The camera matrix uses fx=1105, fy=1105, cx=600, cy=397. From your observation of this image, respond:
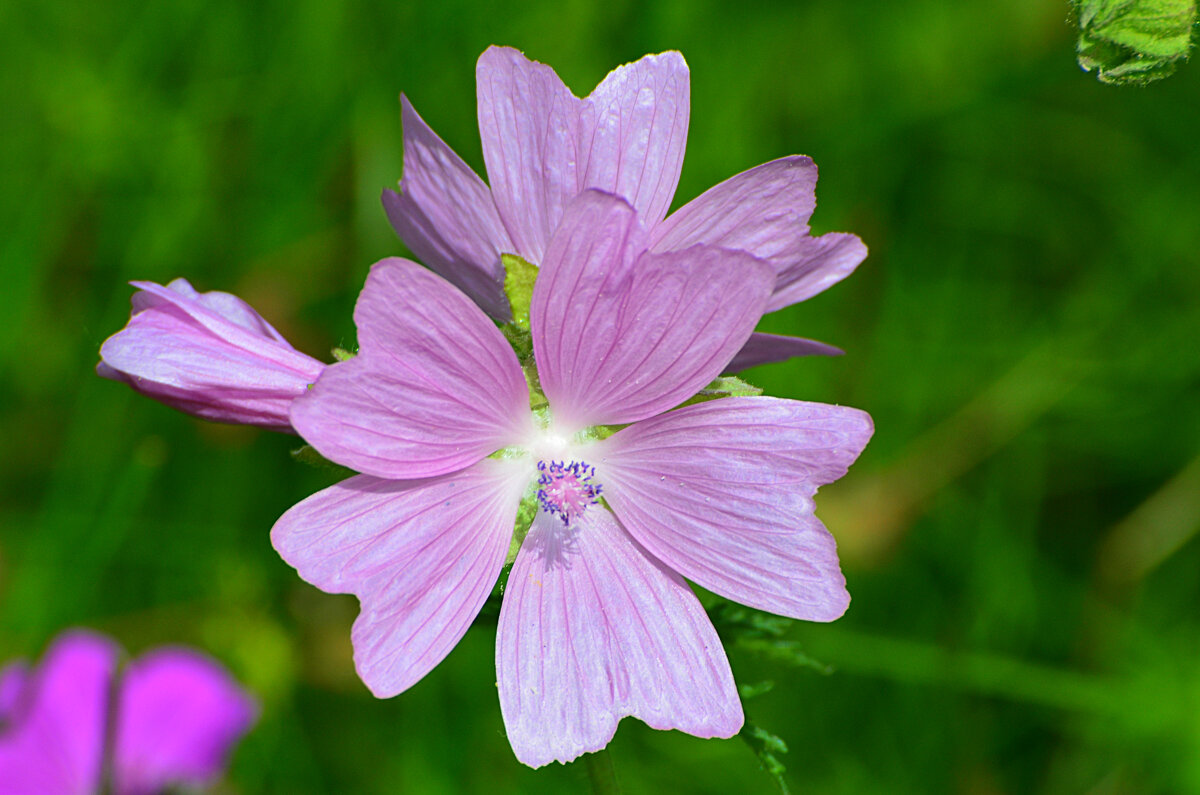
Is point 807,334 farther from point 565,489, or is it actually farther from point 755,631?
point 565,489

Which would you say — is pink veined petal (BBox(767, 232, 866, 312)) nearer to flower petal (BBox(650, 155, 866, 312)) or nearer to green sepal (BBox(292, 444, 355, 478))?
flower petal (BBox(650, 155, 866, 312))

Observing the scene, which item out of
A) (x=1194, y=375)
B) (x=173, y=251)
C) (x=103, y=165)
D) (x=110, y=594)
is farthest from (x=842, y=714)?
(x=103, y=165)

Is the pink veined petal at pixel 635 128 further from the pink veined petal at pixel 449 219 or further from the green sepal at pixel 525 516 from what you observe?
the green sepal at pixel 525 516

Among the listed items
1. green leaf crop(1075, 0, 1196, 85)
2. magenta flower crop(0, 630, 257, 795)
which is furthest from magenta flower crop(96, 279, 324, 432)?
magenta flower crop(0, 630, 257, 795)

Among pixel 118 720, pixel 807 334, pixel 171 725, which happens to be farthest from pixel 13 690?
pixel 807 334

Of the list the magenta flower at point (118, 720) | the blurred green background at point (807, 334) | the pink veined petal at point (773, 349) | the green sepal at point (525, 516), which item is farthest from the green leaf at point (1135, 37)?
the magenta flower at point (118, 720)
